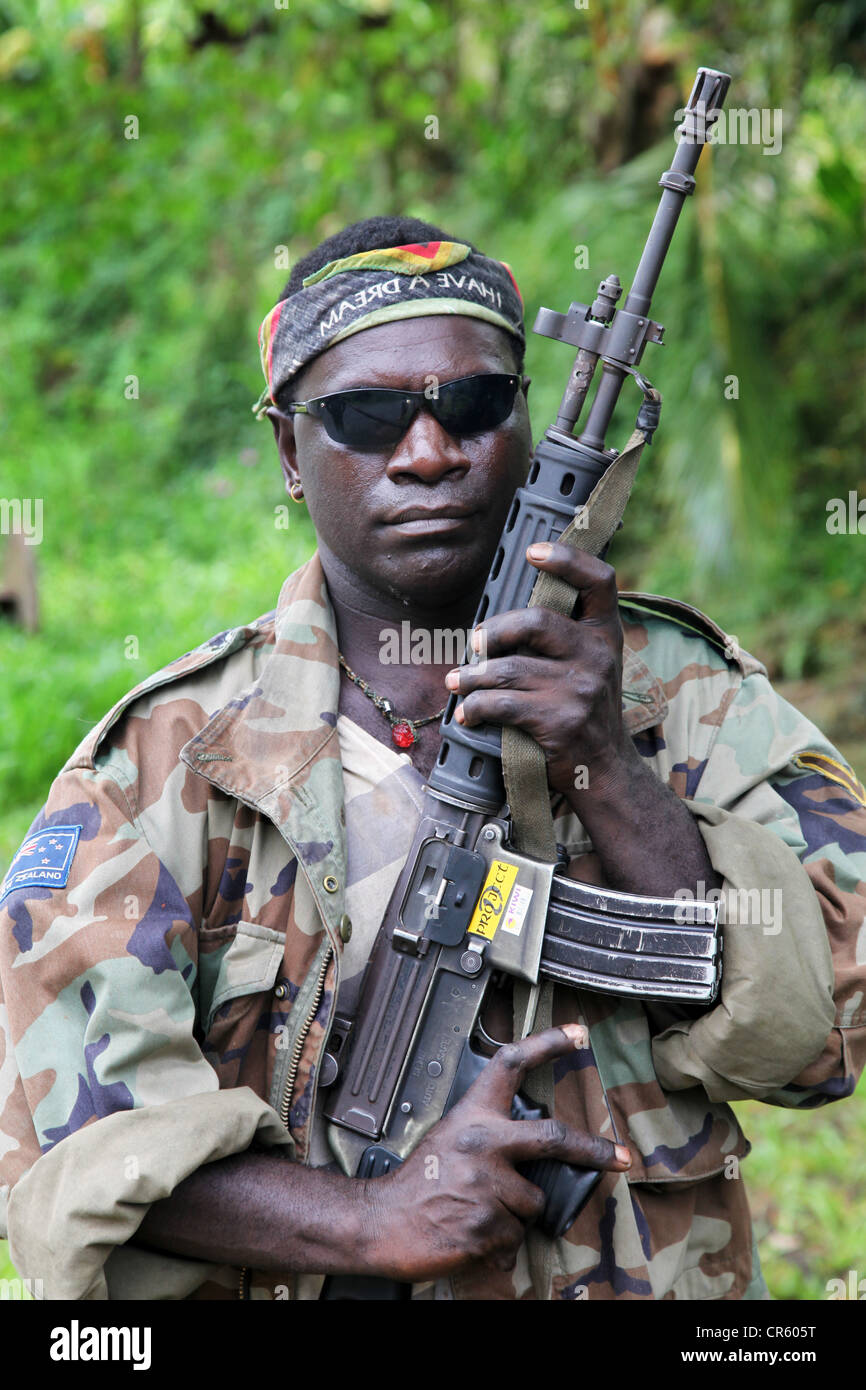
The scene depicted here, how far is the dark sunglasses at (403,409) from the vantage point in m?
2.15

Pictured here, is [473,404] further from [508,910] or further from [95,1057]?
[95,1057]

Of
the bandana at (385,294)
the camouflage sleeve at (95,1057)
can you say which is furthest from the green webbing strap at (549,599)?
the camouflage sleeve at (95,1057)

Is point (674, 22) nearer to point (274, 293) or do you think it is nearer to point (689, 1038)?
point (274, 293)

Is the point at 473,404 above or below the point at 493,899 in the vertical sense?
above

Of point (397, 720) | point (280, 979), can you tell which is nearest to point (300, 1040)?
point (280, 979)

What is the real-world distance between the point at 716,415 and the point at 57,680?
11.7ft

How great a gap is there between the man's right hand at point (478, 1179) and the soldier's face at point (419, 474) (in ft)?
2.63

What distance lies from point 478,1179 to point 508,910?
418 mm

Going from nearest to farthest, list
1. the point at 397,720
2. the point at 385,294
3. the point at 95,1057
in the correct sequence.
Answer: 1. the point at 95,1057
2. the point at 385,294
3. the point at 397,720

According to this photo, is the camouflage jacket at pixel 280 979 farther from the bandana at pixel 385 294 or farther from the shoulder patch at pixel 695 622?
the bandana at pixel 385 294

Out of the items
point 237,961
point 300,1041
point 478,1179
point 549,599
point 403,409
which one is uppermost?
point 403,409

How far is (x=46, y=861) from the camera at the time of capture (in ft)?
6.59

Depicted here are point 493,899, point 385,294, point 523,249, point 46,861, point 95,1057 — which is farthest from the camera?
point 523,249
